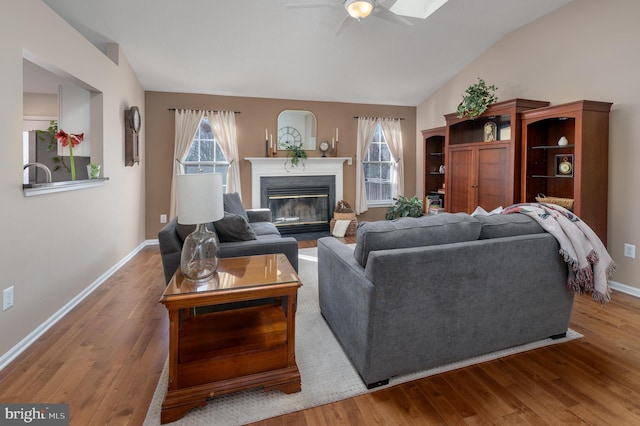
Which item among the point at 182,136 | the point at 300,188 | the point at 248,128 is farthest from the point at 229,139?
the point at 300,188

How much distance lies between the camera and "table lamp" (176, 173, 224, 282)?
1.74m

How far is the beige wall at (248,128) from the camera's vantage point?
17.5 ft

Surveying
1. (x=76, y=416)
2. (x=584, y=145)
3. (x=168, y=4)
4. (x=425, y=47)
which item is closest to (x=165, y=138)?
(x=168, y=4)

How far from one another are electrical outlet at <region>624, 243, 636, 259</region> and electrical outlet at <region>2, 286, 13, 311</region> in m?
5.12

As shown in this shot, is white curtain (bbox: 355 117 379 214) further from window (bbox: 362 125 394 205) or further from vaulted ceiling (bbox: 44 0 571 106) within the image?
vaulted ceiling (bbox: 44 0 571 106)

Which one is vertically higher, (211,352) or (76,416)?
(211,352)

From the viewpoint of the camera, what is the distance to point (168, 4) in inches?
133

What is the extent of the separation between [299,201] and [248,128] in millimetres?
1528

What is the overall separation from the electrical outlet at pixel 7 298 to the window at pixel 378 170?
5.31m

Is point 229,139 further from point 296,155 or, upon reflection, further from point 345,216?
point 345,216

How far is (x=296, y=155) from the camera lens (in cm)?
575

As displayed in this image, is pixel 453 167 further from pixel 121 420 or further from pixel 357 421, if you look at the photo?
pixel 121 420

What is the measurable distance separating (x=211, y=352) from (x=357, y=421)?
2.60 feet

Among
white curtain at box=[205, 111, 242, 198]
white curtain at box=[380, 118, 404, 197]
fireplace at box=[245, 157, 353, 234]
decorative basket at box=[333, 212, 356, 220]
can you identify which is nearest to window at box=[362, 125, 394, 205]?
white curtain at box=[380, 118, 404, 197]
